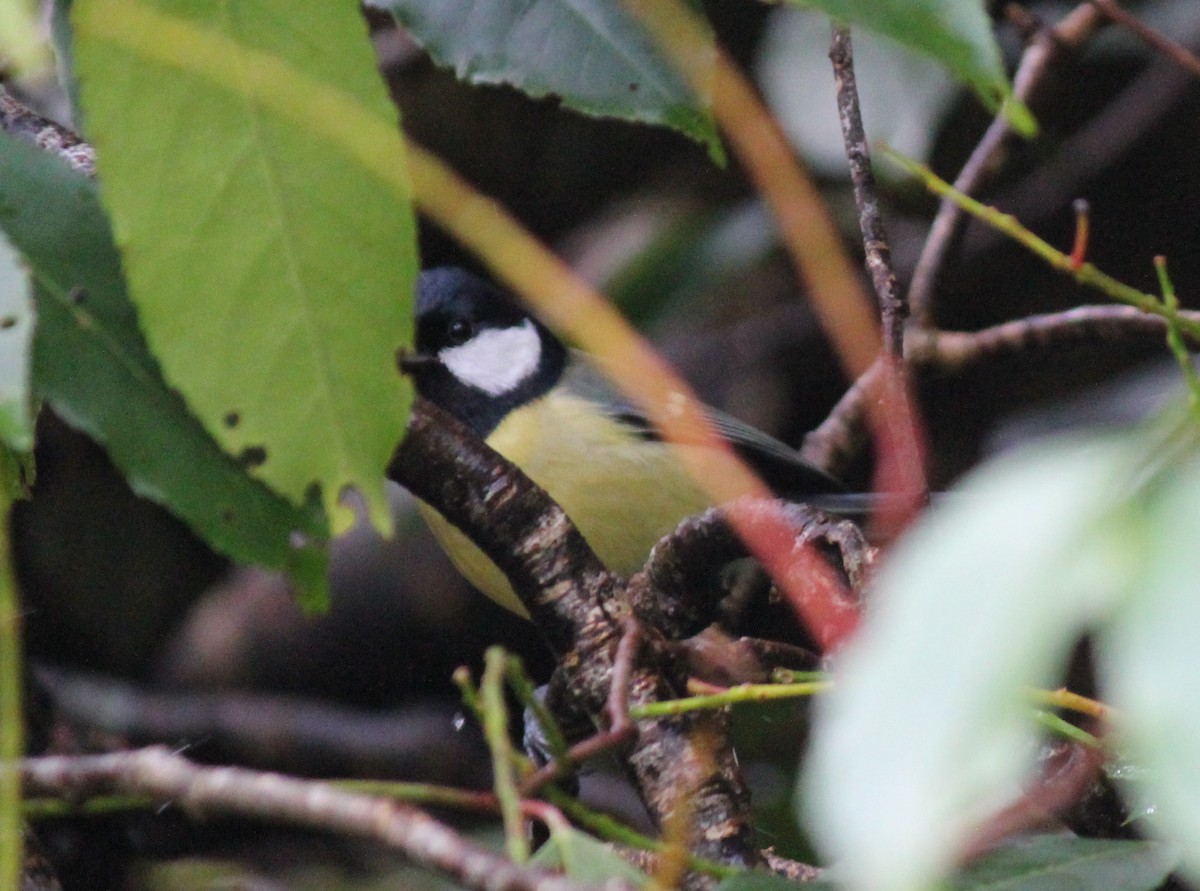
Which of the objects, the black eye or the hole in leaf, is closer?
the hole in leaf

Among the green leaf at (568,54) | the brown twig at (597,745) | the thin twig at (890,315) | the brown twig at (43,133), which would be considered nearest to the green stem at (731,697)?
the brown twig at (597,745)

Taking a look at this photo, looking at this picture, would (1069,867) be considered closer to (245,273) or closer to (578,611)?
(578,611)

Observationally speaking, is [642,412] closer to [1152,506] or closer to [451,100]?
[451,100]

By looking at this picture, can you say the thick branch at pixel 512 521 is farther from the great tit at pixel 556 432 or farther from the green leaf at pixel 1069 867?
the great tit at pixel 556 432

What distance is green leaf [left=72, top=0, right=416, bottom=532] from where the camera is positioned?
2.69ft

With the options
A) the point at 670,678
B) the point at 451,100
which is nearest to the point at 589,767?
the point at 670,678

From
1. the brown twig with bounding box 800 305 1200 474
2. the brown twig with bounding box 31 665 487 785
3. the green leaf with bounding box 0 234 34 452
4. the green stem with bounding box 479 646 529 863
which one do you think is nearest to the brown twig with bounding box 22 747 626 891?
the green stem with bounding box 479 646 529 863

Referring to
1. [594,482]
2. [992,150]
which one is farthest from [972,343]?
[594,482]

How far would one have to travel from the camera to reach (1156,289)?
106 inches

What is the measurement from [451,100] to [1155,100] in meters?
1.40

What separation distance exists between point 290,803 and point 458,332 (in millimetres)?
1824

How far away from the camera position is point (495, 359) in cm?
241

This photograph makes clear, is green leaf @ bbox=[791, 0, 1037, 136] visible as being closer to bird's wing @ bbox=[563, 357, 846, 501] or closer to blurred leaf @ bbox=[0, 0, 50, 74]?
blurred leaf @ bbox=[0, 0, 50, 74]

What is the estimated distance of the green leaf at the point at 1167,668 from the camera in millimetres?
346
